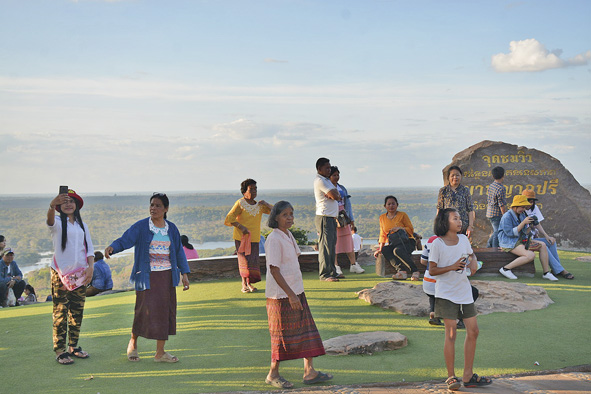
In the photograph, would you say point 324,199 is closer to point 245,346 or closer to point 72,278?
point 245,346

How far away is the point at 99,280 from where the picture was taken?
10.6 m

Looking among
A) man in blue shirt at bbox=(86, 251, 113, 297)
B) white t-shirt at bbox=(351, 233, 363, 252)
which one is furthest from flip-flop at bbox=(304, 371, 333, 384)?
white t-shirt at bbox=(351, 233, 363, 252)

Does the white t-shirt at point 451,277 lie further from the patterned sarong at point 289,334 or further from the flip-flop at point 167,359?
the flip-flop at point 167,359

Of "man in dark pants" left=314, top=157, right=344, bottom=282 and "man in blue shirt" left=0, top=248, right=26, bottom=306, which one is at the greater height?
"man in dark pants" left=314, top=157, right=344, bottom=282

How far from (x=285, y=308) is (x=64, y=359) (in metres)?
2.48

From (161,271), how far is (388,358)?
7.73ft

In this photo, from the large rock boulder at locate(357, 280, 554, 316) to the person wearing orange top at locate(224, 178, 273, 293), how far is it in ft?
5.39

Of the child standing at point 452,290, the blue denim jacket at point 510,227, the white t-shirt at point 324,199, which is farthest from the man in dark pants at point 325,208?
the child standing at point 452,290

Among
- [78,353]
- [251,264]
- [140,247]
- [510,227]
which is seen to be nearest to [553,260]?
[510,227]

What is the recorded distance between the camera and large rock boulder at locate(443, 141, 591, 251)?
14391mm

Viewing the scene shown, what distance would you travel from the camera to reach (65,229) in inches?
241

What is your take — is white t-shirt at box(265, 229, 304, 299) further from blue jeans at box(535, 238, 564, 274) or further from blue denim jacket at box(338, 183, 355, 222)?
blue jeans at box(535, 238, 564, 274)

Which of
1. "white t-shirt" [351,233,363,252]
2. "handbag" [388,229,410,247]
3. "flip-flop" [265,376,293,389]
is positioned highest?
"handbag" [388,229,410,247]

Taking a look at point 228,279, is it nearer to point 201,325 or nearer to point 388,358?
point 201,325
